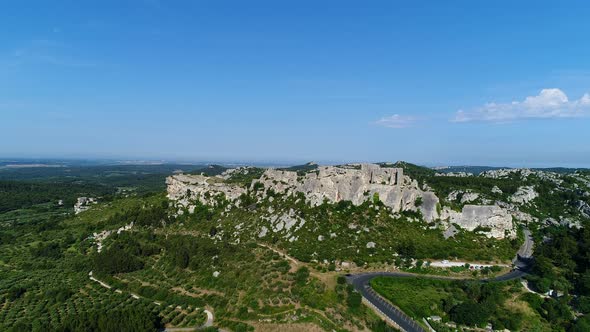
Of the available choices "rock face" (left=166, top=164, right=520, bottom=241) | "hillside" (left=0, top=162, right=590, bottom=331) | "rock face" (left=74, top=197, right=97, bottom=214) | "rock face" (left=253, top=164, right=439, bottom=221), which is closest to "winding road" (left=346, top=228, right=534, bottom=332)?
"hillside" (left=0, top=162, right=590, bottom=331)

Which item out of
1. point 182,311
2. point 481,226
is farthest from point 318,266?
point 481,226

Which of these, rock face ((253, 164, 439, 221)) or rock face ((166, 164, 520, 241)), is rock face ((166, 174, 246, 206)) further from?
rock face ((253, 164, 439, 221))

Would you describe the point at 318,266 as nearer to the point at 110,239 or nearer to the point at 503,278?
the point at 503,278

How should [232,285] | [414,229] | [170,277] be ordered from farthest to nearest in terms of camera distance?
[414,229] < [170,277] < [232,285]

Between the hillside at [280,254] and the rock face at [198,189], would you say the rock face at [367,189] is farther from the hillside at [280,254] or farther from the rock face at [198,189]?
the rock face at [198,189]

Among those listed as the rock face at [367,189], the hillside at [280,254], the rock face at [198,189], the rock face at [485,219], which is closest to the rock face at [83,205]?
the hillside at [280,254]
